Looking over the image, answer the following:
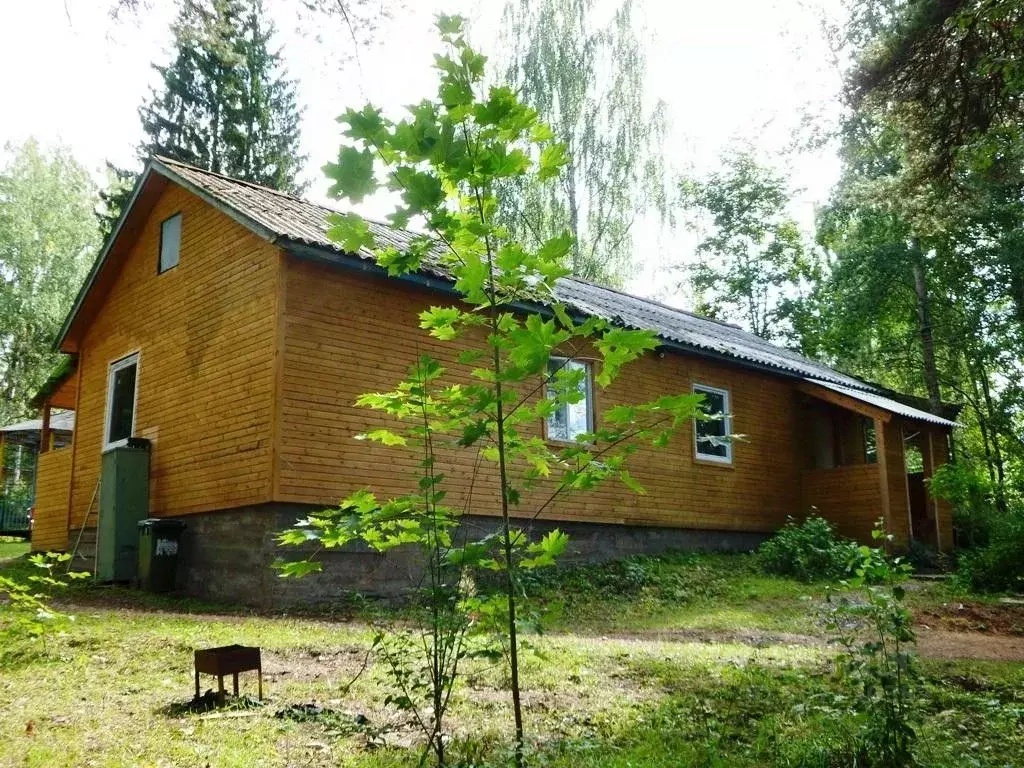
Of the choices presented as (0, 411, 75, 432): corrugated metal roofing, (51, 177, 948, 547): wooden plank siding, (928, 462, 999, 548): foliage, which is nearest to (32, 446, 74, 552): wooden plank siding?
(51, 177, 948, 547): wooden plank siding

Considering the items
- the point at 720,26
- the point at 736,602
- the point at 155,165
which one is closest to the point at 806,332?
the point at 720,26

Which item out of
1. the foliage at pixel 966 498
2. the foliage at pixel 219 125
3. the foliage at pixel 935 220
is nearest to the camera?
the foliage at pixel 935 220

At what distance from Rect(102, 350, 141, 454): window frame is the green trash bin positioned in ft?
7.58

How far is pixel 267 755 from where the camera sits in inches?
162

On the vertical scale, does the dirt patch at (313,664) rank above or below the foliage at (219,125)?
below

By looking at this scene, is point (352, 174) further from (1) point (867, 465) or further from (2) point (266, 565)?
(1) point (867, 465)

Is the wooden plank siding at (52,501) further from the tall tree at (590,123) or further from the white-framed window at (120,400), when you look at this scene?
the tall tree at (590,123)

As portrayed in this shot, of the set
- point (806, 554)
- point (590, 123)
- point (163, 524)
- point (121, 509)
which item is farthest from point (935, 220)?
point (590, 123)

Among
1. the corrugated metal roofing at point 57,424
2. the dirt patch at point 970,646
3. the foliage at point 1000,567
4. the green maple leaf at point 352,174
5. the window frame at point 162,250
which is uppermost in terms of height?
the window frame at point 162,250

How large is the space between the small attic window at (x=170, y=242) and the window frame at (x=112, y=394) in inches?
58.2

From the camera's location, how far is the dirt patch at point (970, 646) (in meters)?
7.19

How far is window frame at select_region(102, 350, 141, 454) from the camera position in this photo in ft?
44.4

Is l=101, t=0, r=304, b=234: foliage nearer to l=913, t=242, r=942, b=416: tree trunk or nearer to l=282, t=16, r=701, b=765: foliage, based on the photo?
l=913, t=242, r=942, b=416: tree trunk

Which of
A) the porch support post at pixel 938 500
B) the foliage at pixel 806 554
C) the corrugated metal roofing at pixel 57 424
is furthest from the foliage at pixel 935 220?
the corrugated metal roofing at pixel 57 424
